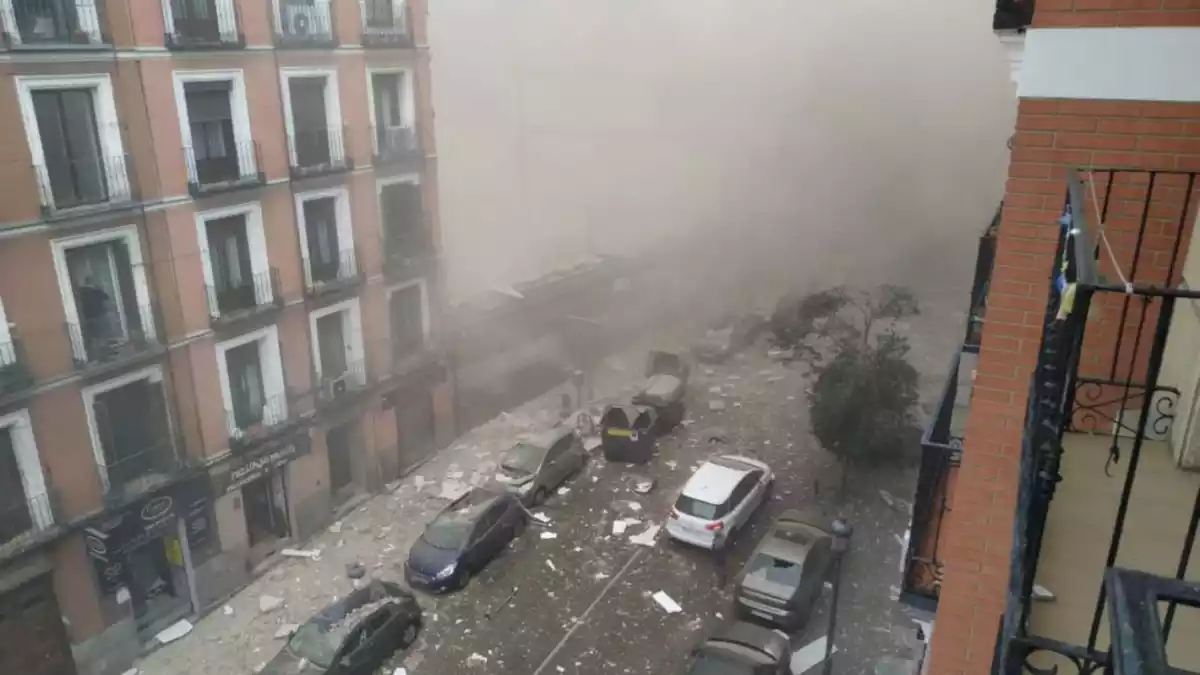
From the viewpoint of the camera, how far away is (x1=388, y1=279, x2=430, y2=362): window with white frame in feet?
43.5

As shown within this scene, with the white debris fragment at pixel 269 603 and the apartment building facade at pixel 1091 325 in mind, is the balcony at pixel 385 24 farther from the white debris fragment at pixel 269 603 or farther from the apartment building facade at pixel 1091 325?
the apartment building facade at pixel 1091 325

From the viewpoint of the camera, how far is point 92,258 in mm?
8930

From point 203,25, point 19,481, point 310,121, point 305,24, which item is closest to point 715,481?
point 310,121

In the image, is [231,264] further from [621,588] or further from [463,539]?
[621,588]

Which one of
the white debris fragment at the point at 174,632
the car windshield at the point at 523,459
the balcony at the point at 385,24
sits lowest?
the white debris fragment at the point at 174,632

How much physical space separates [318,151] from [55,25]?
355 centimetres

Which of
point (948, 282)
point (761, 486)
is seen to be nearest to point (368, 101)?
point (761, 486)

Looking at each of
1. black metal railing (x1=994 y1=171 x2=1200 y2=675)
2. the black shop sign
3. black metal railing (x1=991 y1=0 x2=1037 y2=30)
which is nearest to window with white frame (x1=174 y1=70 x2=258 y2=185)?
Answer: the black shop sign

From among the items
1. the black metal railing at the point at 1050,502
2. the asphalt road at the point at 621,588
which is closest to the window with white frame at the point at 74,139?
the asphalt road at the point at 621,588

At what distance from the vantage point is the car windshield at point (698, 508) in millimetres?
10758

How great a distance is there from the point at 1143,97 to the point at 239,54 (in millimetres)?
9989

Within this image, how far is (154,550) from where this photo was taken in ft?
33.2

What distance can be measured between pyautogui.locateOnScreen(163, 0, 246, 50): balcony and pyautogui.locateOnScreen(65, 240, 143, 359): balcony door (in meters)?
2.48

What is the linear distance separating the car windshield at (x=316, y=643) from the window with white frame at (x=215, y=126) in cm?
545
